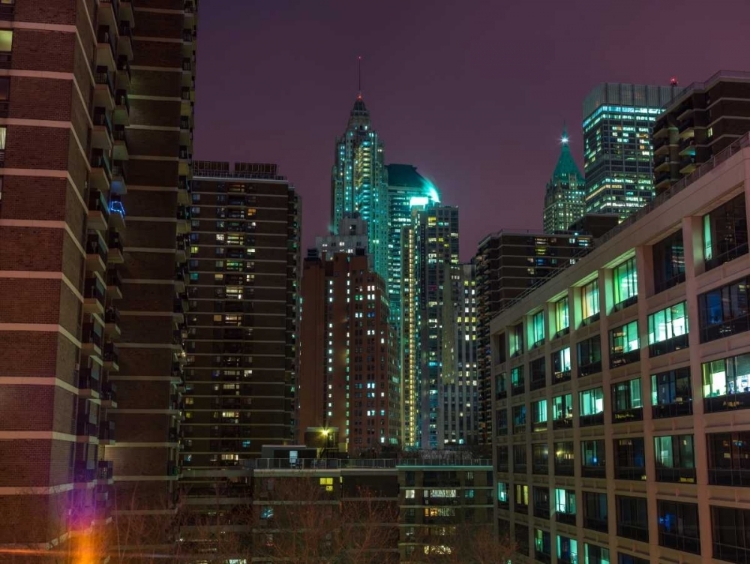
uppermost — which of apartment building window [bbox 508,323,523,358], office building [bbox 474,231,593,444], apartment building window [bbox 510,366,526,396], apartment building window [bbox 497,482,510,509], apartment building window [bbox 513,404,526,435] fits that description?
office building [bbox 474,231,593,444]

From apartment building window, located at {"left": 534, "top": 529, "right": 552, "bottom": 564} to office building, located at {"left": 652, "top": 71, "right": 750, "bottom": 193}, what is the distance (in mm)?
56935

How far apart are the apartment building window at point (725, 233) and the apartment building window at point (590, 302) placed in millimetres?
17065

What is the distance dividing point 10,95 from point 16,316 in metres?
10.2

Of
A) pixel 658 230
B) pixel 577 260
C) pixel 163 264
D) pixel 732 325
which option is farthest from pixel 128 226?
pixel 732 325

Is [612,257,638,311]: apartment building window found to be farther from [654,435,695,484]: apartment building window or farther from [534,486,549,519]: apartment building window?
[534,486,549,519]: apartment building window

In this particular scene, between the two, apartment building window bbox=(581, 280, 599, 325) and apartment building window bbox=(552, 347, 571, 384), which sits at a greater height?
apartment building window bbox=(581, 280, 599, 325)

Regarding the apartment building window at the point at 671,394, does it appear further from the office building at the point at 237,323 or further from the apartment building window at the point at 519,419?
the office building at the point at 237,323

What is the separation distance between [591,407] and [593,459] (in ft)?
11.9

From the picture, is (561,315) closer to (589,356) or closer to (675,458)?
(589,356)

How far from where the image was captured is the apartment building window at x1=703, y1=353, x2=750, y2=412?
40.0 metres

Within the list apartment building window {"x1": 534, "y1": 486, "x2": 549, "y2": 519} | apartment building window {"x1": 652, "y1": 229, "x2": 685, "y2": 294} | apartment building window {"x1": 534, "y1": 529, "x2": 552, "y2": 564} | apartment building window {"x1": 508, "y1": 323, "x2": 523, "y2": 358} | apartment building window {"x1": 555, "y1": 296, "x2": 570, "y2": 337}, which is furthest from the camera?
apartment building window {"x1": 508, "y1": 323, "x2": 523, "y2": 358}

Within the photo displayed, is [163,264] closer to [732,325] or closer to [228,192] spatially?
[732,325]

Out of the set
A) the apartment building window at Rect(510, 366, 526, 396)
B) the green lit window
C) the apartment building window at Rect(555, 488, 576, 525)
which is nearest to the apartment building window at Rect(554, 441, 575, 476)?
the apartment building window at Rect(555, 488, 576, 525)

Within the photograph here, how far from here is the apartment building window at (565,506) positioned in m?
64.3
